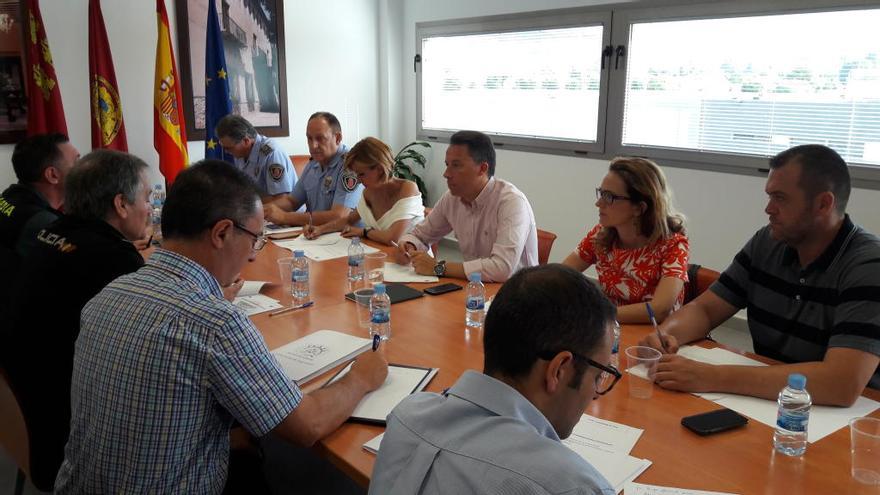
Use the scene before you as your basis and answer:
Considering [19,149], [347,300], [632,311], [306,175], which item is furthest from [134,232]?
[306,175]

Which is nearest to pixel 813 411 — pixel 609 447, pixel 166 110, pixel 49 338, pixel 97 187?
pixel 609 447

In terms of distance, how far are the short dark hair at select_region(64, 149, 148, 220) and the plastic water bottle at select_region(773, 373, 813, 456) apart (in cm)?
206

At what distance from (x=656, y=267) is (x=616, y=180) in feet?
1.20

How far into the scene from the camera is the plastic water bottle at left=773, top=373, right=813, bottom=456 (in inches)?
54.9

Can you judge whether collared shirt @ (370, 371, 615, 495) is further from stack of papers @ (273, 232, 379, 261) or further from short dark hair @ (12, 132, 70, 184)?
short dark hair @ (12, 132, 70, 184)

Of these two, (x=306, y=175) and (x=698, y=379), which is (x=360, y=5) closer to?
(x=306, y=175)

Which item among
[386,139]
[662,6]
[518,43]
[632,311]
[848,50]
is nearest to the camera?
[632,311]

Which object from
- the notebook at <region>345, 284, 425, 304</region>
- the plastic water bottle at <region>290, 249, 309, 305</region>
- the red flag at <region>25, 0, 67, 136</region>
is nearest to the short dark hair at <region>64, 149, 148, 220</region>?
the plastic water bottle at <region>290, 249, 309, 305</region>

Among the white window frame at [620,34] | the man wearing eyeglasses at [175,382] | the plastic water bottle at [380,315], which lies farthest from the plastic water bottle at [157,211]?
the white window frame at [620,34]

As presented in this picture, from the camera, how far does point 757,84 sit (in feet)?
13.5

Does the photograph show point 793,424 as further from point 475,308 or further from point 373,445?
Result: point 475,308

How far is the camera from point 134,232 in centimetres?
225

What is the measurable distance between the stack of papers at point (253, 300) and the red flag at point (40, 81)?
2.82 meters

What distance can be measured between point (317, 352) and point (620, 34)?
12.3ft
